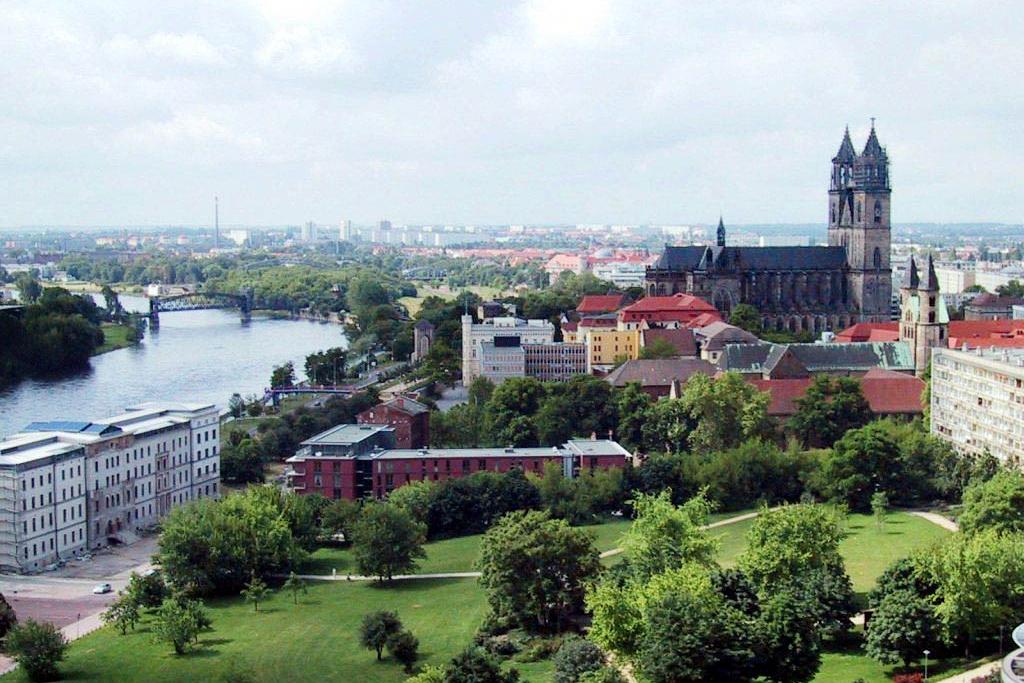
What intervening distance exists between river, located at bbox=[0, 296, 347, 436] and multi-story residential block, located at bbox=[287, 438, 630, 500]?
18.7m

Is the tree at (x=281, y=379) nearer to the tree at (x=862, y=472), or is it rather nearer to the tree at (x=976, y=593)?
the tree at (x=862, y=472)

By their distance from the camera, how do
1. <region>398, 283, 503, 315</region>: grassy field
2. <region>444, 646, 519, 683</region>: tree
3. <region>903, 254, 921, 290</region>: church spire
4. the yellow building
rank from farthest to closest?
<region>398, 283, 503, 315</region>: grassy field
the yellow building
<region>903, 254, 921, 290</region>: church spire
<region>444, 646, 519, 683</region>: tree

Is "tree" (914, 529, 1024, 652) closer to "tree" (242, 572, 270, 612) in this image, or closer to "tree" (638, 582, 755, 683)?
"tree" (638, 582, 755, 683)

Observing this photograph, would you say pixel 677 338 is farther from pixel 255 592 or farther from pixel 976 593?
pixel 976 593

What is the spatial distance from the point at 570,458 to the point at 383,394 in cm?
2298

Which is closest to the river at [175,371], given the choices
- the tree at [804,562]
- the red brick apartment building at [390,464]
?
the red brick apartment building at [390,464]

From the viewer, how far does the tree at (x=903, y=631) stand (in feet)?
87.0

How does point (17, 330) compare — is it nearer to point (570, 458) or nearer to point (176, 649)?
point (570, 458)

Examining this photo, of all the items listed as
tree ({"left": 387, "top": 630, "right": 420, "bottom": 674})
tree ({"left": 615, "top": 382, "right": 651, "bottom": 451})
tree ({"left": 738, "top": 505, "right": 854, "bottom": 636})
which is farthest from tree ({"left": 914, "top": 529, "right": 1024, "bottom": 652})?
tree ({"left": 615, "top": 382, "right": 651, "bottom": 451})

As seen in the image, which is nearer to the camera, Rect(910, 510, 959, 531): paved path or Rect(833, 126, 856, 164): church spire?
Rect(910, 510, 959, 531): paved path

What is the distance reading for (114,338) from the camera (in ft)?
336

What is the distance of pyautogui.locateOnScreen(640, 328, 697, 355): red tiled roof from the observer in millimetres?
69500

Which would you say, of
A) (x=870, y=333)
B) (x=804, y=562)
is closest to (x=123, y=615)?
(x=804, y=562)

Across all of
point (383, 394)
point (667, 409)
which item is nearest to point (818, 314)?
point (383, 394)
